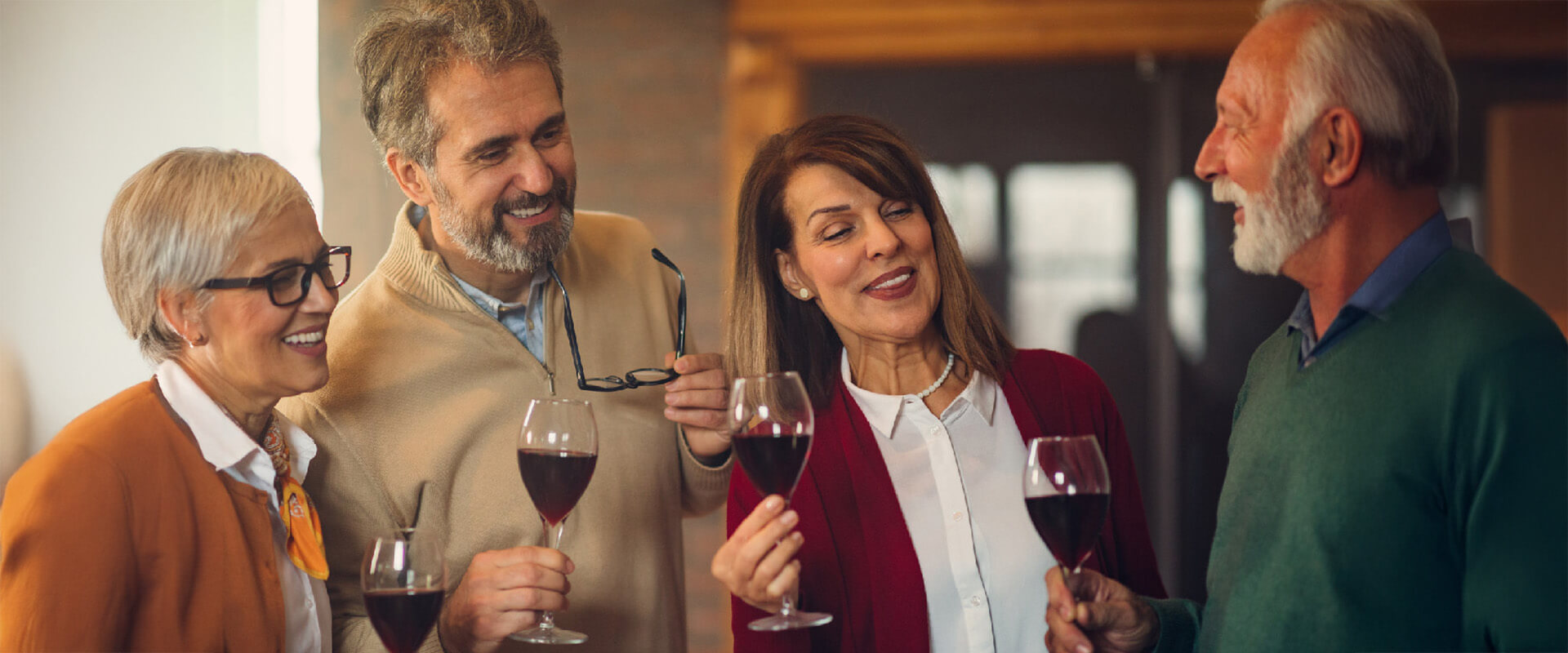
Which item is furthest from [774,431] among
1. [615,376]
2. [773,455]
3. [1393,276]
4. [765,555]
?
[1393,276]

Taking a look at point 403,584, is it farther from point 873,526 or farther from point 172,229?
point 873,526

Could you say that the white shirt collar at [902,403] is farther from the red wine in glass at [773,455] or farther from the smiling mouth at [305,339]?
the smiling mouth at [305,339]

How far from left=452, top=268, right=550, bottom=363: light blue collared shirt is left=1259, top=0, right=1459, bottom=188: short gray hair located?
123 centimetres

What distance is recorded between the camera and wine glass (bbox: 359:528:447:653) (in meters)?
1.43

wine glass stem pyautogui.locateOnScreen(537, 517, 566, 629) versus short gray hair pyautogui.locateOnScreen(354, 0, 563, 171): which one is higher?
short gray hair pyautogui.locateOnScreen(354, 0, 563, 171)

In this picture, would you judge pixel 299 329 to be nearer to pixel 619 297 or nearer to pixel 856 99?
pixel 619 297

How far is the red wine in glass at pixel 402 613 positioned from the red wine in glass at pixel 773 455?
1.35 feet

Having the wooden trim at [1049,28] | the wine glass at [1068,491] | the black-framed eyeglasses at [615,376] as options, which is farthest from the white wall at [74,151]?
the wooden trim at [1049,28]

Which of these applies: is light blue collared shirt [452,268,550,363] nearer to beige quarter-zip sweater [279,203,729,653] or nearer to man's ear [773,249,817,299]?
beige quarter-zip sweater [279,203,729,653]

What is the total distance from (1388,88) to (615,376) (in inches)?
49.6

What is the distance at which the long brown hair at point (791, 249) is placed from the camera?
193cm

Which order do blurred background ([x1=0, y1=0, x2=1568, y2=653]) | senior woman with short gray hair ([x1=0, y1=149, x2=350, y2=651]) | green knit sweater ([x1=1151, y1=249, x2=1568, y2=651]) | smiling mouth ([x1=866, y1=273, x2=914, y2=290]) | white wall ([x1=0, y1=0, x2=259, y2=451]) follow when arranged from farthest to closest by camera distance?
blurred background ([x1=0, y1=0, x2=1568, y2=653]), white wall ([x1=0, y1=0, x2=259, y2=451]), smiling mouth ([x1=866, y1=273, x2=914, y2=290]), senior woman with short gray hair ([x1=0, y1=149, x2=350, y2=651]), green knit sweater ([x1=1151, y1=249, x2=1568, y2=651])

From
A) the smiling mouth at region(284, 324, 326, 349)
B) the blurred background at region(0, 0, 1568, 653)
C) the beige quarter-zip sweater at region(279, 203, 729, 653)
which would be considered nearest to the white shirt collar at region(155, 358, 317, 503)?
the smiling mouth at region(284, 324, 326, 349)

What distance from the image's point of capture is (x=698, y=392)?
1.92 m
